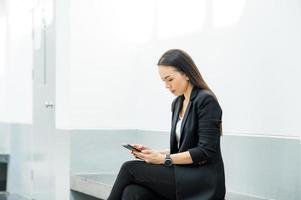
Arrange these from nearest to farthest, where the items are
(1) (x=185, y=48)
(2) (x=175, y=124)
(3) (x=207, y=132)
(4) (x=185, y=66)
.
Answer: (3) (x=207, y=132) < (4) (x=185, y=66) < (2) (x=175, y=124) < (1) (x=185, y=48)

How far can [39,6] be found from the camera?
624 centimetres

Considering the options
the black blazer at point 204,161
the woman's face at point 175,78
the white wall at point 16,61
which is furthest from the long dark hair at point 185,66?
the white wall at point 16,61

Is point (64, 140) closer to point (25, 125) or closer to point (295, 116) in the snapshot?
point (25, 125)

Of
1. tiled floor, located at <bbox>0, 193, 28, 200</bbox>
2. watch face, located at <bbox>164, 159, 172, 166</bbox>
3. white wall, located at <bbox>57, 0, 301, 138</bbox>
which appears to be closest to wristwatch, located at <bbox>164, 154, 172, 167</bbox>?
watch face, located at <bbox>164, 159, 172, 166</bbox>

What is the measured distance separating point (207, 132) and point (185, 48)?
5.29ft

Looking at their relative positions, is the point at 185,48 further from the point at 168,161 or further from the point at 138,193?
the point at 138,193

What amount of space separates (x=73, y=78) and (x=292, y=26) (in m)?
2.38

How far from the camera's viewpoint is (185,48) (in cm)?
473

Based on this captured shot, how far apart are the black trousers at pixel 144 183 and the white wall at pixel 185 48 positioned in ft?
2.93

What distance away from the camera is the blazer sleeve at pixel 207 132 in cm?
325

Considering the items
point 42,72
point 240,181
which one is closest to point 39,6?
point 42,72

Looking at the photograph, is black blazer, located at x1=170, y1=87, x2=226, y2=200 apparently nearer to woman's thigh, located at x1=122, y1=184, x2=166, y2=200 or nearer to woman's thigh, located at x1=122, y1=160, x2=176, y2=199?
woman's thigh, located at x1=122, y1=160, x2=176, y2=199

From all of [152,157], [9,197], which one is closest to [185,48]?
[152,157]

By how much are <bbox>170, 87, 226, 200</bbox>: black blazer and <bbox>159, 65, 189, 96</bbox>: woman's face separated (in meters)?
0.19
